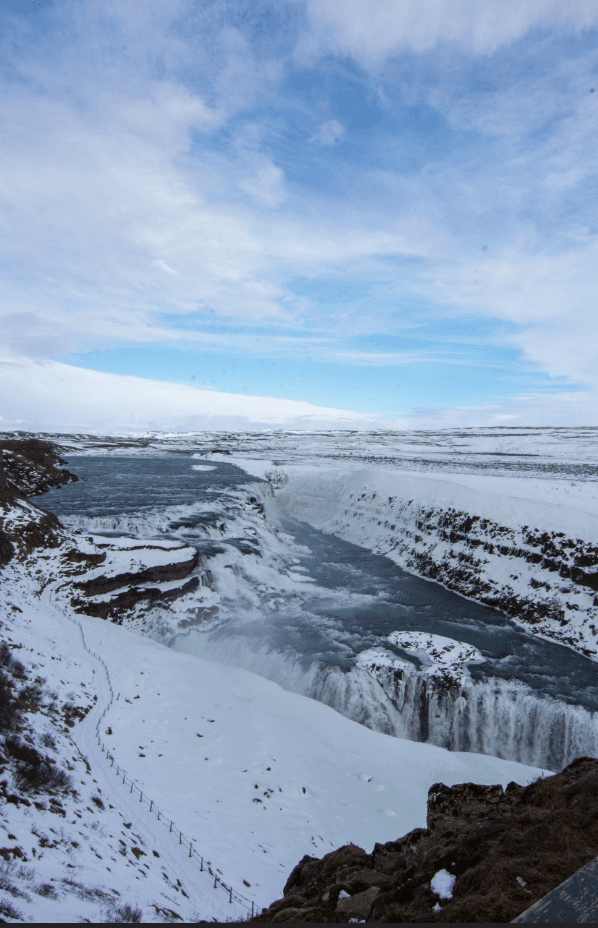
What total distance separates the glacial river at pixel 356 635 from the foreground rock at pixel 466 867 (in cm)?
911

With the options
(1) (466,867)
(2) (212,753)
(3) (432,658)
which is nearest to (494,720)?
(3) (432,658)

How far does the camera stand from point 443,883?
531cm

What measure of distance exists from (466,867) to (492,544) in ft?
82.3

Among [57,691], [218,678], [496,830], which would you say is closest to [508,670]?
[218,678]

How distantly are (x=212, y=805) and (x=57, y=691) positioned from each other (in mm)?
6151

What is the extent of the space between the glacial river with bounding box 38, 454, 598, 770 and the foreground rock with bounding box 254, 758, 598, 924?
359 inches

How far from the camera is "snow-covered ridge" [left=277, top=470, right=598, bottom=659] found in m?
22.6

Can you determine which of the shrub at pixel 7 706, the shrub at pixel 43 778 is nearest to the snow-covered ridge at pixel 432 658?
the shrub at pixel 43 778

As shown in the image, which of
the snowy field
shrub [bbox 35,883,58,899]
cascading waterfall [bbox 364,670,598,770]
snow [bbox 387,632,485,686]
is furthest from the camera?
snow [bbox 387,632,485,686]

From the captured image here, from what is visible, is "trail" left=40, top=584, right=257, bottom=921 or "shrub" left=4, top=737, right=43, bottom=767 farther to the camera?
"shrub" left=4, top=737, right=43, bottom=767

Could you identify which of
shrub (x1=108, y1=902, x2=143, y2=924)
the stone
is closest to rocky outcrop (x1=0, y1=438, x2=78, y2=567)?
shrub (x1=108, y1=902, x2=143, y2=924)

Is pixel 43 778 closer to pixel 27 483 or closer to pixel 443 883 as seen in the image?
pixel 443 883

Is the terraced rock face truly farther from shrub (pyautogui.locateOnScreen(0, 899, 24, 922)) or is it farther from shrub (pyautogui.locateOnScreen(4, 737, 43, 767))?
shrub (pyautogui.locateOnScreen(0, 899, 24, 922))

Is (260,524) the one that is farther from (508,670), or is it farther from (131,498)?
(508,670)
